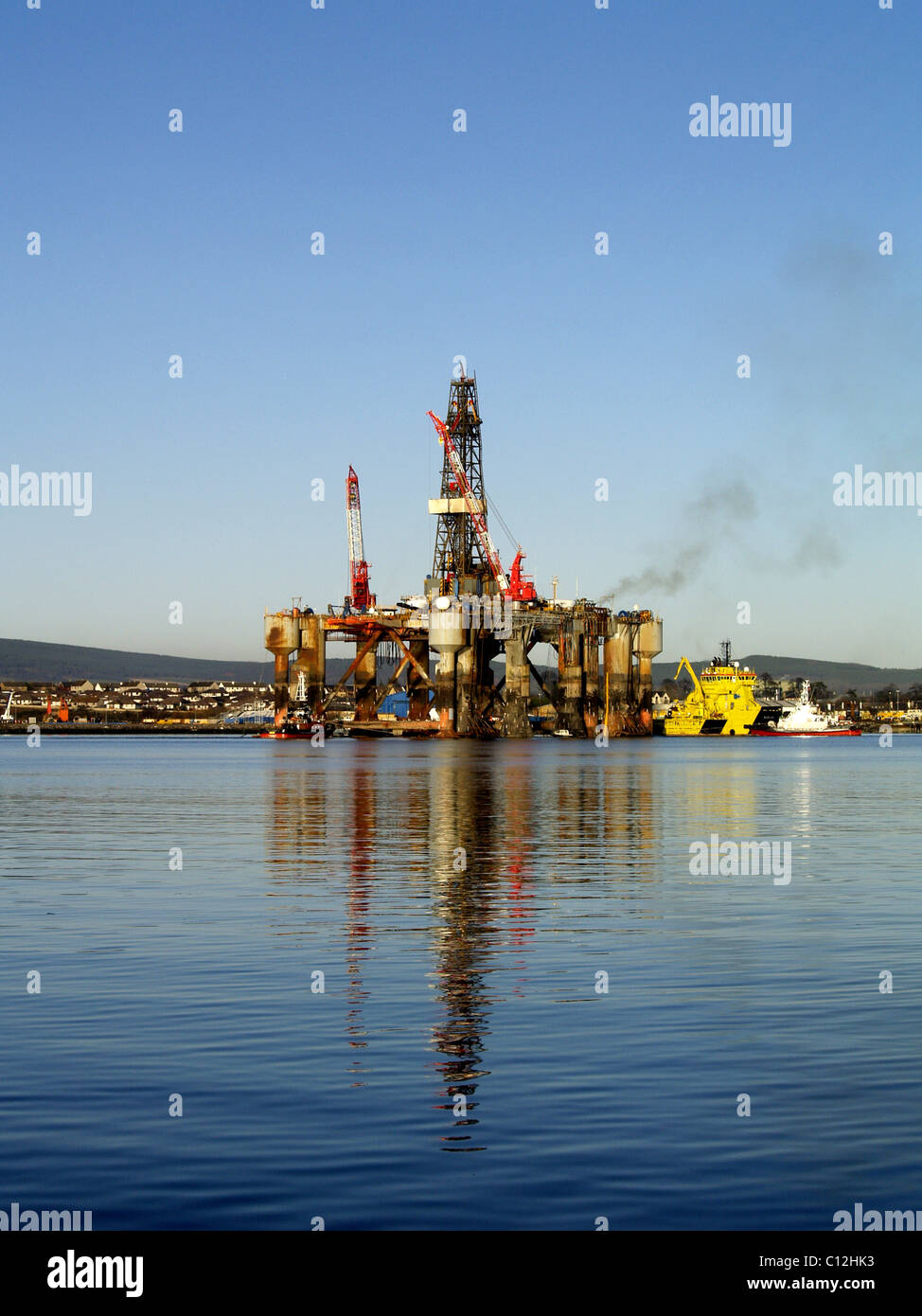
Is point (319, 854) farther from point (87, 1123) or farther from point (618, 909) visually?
point (87, 1123)

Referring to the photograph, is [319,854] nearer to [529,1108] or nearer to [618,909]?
[618,909]

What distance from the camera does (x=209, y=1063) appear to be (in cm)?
1942

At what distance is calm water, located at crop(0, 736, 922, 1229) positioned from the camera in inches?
561

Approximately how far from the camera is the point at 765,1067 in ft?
63.0

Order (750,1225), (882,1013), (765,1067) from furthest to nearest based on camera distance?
(882,1013) → (765,1067) → (750,1225)

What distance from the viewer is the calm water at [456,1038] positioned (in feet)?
46.8

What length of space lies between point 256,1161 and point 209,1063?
15.0 ft

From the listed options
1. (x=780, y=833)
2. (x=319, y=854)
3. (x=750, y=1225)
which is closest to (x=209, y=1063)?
(x=750, y=1225)

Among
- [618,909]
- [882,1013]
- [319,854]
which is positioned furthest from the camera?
[319,854]

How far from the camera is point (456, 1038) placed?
826 inches
